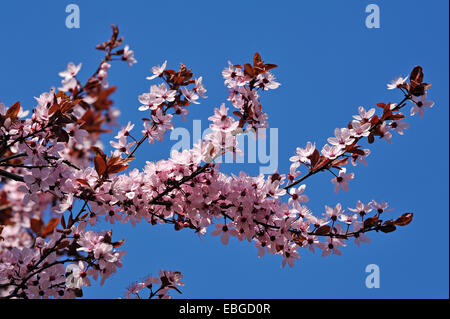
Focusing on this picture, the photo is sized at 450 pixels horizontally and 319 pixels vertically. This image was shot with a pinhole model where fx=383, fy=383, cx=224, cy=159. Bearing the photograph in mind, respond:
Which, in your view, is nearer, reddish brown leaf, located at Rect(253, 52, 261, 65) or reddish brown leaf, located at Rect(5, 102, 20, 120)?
reddish brown leaf, located at Rect(5, 102, 20, 120)

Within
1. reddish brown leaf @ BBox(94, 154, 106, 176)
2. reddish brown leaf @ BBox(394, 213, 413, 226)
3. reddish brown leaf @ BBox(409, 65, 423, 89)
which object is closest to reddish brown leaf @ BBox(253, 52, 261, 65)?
reddish brown leaf @ BBox(409, 65, 423, 89)

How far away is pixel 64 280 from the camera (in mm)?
2949

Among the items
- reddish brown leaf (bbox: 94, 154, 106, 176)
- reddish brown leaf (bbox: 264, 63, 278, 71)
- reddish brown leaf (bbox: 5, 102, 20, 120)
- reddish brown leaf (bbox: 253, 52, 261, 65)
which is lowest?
reddish brown leaf (bbox: 94, 154, 106, 176)

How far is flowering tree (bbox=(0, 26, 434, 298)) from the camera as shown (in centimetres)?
272

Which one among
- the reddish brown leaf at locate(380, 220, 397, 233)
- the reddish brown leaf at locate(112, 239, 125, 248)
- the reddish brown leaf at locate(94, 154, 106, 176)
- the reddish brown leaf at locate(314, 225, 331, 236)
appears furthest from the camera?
the reddish brown leaf at locate(314, 225, 331, 236)

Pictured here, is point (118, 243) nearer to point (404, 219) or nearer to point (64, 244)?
point (64, 244)

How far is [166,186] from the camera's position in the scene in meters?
3.08

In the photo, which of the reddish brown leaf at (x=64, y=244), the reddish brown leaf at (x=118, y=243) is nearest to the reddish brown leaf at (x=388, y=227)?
the reddish brown leaf at (x=118, y=243)

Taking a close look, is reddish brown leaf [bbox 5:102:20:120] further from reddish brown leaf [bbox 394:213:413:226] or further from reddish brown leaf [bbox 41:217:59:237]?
reddish brown leaf [bbox 394:213:413:226]

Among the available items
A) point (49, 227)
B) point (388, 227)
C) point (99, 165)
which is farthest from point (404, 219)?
point (49, 227)
